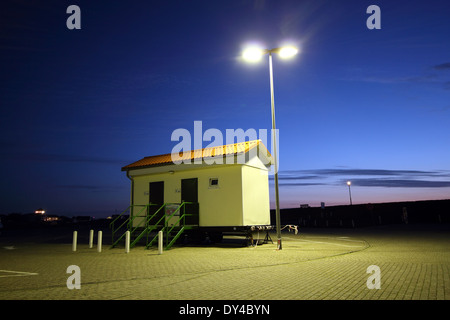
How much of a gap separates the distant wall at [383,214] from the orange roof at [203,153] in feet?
77.8

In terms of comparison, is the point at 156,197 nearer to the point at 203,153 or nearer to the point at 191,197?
the point at 191,197

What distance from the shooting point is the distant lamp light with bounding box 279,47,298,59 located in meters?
13.6

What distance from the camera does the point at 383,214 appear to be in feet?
127

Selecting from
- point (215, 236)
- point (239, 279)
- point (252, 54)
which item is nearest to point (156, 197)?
point (215, 236)

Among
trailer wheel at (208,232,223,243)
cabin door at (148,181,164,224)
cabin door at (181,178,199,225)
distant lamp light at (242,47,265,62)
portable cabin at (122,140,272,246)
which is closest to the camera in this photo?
distant lamp light at (242,47,265,62)

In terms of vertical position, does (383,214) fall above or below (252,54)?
below

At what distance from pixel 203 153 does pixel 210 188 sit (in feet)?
7.99

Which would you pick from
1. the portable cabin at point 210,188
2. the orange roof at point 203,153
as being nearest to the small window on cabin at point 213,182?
the portable cabin at point 210,188

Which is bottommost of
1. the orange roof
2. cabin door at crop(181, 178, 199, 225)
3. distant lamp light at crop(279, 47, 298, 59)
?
cabin door at crop(181, 178, 199, 225)

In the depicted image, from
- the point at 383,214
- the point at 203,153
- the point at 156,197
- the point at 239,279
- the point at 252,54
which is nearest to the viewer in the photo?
the point at 239,279

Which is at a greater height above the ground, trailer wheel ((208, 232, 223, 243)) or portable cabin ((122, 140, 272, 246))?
portable cabin ((122, 140, 272, 246))

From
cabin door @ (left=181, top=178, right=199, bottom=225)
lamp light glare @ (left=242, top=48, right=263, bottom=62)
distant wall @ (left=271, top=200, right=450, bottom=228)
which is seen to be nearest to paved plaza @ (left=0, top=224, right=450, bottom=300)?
cabin door @ (left=181, top=178, right=199, bottom=225)

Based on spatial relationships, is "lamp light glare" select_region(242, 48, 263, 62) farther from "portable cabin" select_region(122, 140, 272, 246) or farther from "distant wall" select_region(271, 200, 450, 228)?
"distant wall" select_region(271, 200, 450, 228)
